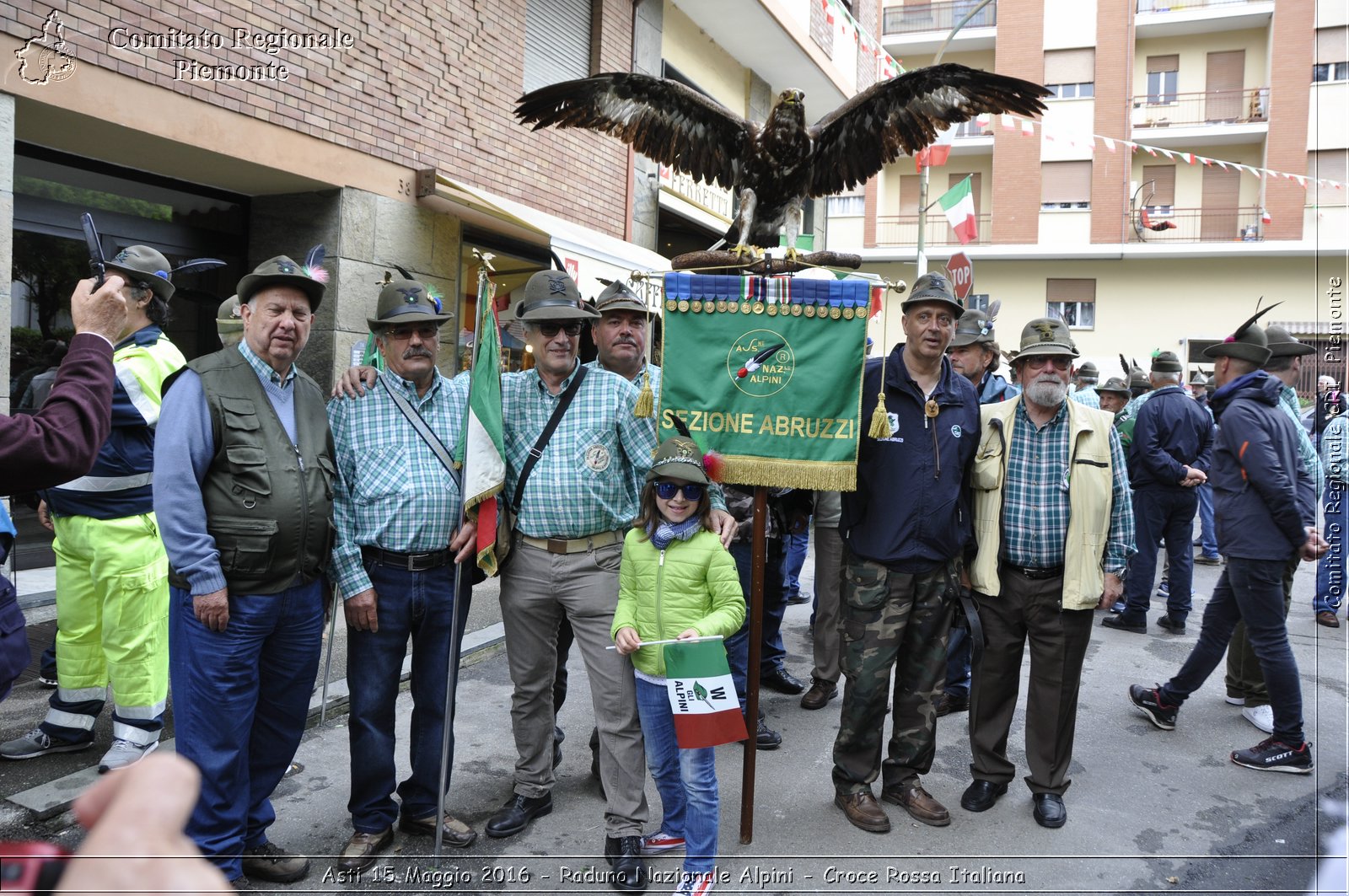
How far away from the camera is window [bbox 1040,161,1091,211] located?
27016 millimetres

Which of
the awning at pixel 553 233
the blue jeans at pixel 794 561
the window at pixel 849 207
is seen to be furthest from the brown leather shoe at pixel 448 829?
the window at pixel 849 207

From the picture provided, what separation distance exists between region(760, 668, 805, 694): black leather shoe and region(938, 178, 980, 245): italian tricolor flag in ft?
28.2

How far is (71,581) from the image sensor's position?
13.4ft

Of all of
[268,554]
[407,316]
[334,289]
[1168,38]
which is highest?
[1168,38]

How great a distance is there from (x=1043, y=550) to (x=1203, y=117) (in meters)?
29.6

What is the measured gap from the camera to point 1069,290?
2797 centimetres

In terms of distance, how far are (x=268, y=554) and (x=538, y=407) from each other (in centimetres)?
123

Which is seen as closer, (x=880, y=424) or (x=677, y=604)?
(x=677, y=604)

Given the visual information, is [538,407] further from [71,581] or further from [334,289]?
[334,289]

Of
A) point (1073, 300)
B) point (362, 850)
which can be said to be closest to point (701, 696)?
point (362, 850)

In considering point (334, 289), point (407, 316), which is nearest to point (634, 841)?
point (407, 316)

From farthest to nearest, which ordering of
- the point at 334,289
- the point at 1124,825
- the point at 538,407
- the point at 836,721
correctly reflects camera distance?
the point at 334,289, the point at 836,721, the point at 1124,825, the point at 538,407

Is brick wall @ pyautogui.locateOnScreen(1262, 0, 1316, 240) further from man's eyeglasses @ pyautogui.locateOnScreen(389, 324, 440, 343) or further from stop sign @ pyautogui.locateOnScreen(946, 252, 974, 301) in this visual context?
man's eyeglasses @ pyautogui.locateOnScreen(389, 324, 440, 343)

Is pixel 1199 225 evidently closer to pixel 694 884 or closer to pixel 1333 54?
pixel 1333 54
